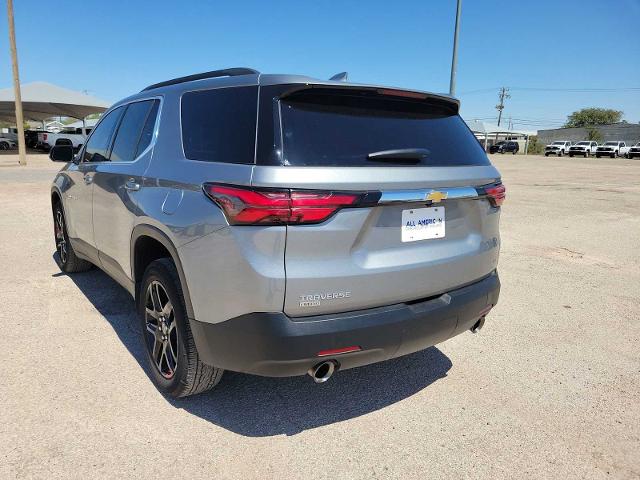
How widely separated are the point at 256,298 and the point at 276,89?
99cm

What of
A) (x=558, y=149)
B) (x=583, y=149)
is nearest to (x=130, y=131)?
(x=583, y=149)

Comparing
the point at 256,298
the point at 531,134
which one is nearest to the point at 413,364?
the point at 256,298

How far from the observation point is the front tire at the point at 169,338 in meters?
2.60

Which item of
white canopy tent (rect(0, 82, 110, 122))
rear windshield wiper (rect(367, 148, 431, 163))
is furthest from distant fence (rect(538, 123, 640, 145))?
rear windshield wiper (rect(367, 148, 431, 163))

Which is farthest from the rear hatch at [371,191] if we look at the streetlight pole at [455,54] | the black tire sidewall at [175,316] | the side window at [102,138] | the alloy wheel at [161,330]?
the streetlight pole at [455,54]

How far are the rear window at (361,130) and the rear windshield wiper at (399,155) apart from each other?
12mm

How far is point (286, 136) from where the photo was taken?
7.23ft

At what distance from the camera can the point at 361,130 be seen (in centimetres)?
241

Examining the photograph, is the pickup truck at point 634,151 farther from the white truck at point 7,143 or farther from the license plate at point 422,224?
the white truck at point 7,143

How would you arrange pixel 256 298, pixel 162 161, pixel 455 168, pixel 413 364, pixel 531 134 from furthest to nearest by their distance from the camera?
pixel 531 134
pixel 413 364
pixel 162 161
pixel 455 168
pixel 256 298

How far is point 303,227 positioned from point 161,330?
1341 mm

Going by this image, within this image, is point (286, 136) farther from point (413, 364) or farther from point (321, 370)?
point (413, 364)

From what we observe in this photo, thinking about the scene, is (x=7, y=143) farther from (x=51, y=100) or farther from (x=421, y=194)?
(x=421, y=194)

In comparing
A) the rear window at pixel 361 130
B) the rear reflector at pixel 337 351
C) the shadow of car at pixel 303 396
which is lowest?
the shadow of car at pixel 303 396
